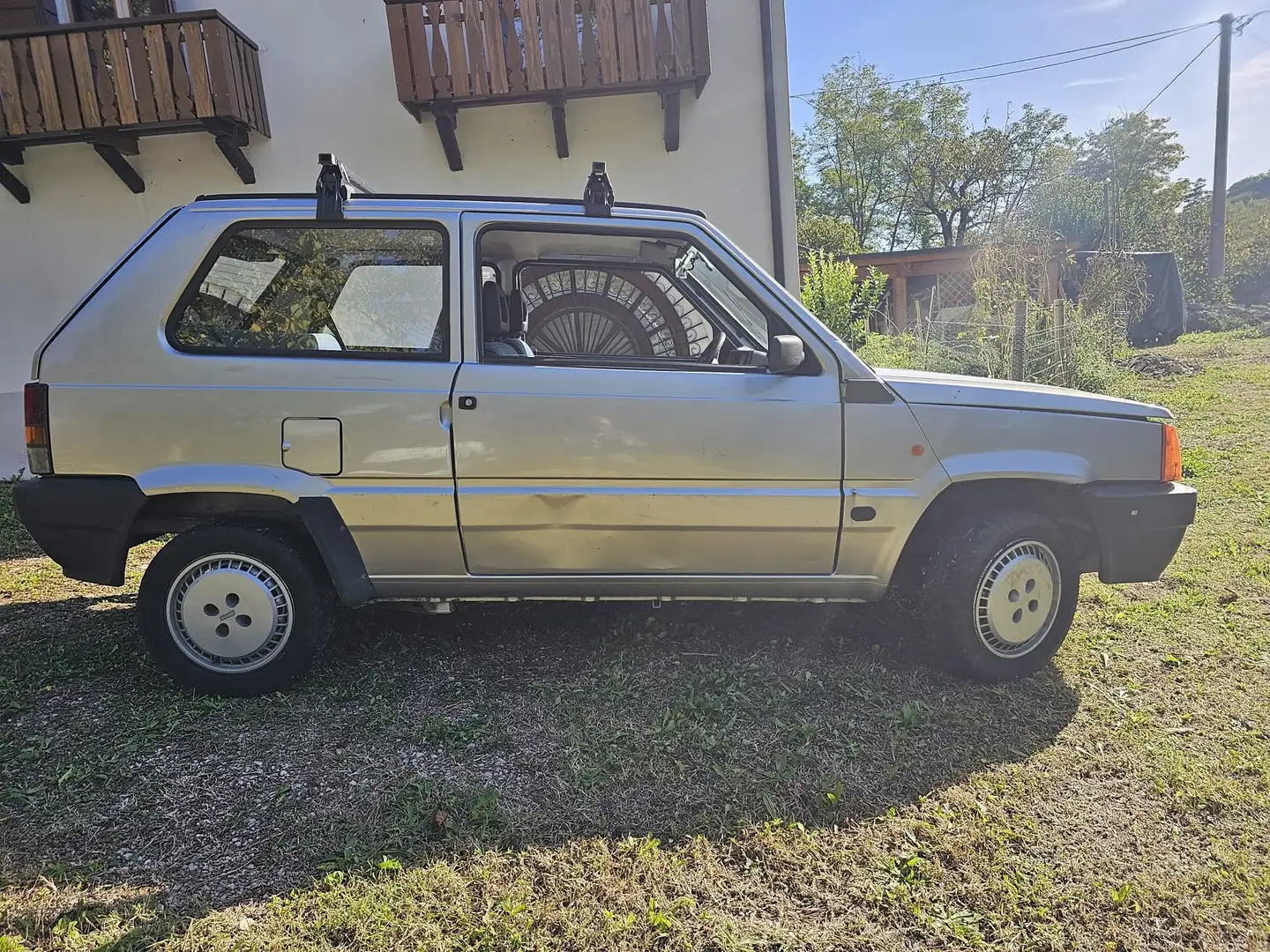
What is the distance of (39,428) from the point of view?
9.73 feet

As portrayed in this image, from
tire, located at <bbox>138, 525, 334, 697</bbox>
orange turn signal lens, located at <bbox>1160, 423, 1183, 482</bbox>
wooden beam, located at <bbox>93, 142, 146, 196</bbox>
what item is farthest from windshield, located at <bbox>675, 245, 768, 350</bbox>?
wooden beam, located at <bbox>93, 142, 146, 196</bbox>

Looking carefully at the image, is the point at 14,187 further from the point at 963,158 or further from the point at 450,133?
the point at 963,158

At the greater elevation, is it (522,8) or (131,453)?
(522,8)

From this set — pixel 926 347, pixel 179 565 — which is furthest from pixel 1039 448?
pixel 926 347

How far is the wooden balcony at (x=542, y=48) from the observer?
278 inches

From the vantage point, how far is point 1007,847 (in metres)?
2.31

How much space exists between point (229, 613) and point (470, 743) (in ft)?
3.69

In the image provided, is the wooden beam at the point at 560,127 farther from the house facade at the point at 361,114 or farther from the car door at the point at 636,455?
the car door at the point at 636,455

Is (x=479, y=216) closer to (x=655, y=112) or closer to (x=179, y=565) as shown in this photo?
(x=179, y=565)

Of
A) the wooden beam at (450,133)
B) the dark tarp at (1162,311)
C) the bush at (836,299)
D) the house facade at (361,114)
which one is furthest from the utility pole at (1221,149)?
the wooden beam at (450,133)

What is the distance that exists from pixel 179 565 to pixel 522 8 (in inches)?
240

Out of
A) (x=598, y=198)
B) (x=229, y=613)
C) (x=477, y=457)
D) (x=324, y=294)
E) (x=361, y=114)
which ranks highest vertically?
(x=361, y=114)

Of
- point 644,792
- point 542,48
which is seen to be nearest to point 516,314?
point 644,792

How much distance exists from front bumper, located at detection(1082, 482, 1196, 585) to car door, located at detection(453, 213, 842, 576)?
43.9 inches
